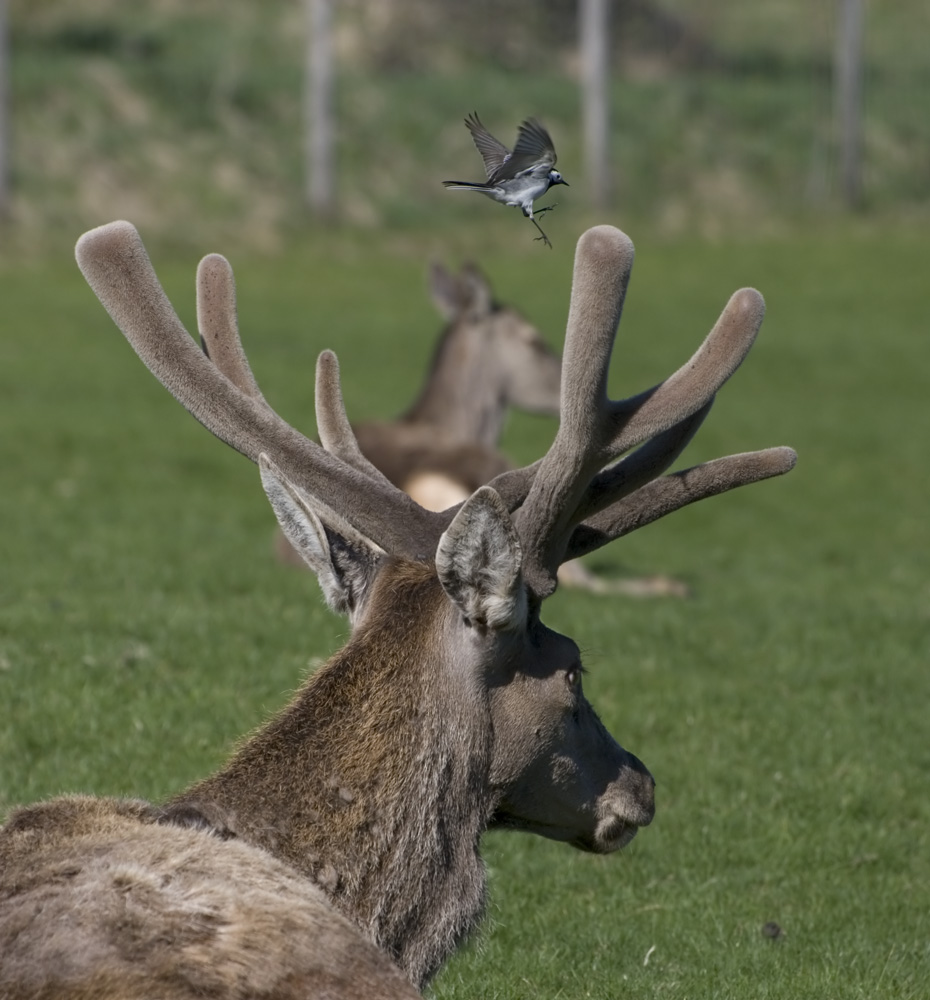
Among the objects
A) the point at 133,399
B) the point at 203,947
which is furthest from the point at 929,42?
the point at 203,947

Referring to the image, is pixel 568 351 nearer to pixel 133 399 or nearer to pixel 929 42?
pixel 133 399

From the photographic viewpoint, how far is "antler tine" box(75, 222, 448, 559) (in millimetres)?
4516

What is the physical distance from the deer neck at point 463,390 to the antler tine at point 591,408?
8681mm

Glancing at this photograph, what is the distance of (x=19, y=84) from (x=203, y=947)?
88.2ft

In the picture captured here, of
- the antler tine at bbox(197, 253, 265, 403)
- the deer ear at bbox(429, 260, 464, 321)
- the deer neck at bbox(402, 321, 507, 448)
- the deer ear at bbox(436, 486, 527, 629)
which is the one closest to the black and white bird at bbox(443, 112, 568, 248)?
the antler tine at bbox(197, 253, 265, 403)

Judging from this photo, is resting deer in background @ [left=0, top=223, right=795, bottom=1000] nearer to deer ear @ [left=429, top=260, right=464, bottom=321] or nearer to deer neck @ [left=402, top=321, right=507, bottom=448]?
deer neck @ [left=402, top=321, right=507, bottom=448]

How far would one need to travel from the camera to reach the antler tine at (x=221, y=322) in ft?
16.4

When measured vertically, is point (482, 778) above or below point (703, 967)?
above

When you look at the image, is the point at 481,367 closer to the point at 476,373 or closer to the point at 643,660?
the point at 476,373

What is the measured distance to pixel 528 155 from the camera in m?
4.59

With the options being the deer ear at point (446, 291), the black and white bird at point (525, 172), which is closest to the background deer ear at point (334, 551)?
the black and white bird at point (525, 172)

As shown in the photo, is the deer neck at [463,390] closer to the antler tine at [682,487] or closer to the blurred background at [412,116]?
the antler tine at [682,487]

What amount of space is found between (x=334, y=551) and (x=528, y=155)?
1139mm

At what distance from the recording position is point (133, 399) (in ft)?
61.1
